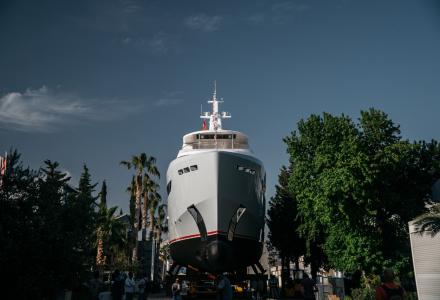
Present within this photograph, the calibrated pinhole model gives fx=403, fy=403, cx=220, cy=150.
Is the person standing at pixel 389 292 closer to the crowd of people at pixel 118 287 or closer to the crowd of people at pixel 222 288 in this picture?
the crowd of people at pixel 222 288

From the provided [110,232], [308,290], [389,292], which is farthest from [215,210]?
[110,232]

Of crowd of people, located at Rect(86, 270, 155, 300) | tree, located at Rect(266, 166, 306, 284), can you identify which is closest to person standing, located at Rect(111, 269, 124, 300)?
crowd of people, located at Rect(86, 270, 155, 300)

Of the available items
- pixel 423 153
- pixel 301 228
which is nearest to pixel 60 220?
pixel 301 228

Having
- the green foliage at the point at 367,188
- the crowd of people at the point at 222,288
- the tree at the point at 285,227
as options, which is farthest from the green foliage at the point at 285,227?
the green foliage at the point at 367,188

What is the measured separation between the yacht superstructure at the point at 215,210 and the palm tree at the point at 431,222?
26.9 feet

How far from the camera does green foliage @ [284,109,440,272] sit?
19.4 meters

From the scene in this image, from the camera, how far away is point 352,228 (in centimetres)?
2012

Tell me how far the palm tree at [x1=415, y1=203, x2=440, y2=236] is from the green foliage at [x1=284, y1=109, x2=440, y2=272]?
482cm

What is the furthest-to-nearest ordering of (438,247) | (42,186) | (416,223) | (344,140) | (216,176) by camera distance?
(344,140)
(216,176)
(416,223)
(438,247)
(42,186)

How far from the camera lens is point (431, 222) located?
45.2 feet

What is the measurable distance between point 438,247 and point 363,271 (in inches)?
276

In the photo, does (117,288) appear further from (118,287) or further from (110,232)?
(110,232)

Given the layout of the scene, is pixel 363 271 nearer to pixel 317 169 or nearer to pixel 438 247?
pixel 317 169

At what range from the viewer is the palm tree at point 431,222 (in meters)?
13.6
